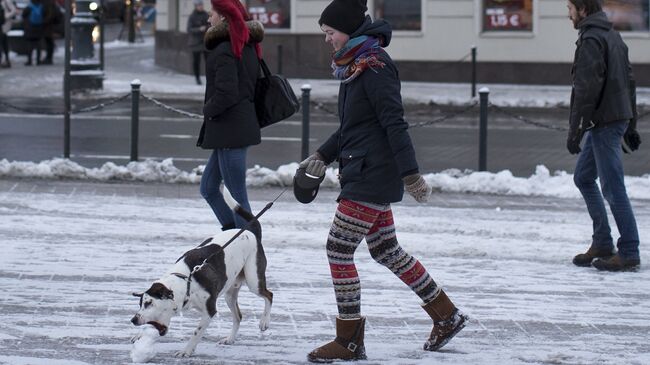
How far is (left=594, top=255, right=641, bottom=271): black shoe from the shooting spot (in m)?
8.91

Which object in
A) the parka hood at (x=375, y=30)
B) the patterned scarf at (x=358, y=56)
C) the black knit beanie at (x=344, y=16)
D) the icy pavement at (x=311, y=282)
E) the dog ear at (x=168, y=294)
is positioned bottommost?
the icy pavement at (x=311, y=282)

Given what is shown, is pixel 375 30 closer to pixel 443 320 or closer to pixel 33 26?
pixel 443 320

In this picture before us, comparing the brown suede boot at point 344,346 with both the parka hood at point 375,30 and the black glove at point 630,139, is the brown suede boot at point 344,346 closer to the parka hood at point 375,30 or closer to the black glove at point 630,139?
the parka hood at point 375,30

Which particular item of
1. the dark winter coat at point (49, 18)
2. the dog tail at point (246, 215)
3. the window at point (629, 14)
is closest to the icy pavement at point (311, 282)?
the dog tail at point (246, 215)

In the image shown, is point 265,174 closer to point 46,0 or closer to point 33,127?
point 33,127

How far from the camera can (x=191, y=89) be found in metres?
26.1

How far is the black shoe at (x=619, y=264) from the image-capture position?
891cm

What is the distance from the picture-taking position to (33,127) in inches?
753

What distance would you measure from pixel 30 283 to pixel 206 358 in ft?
7.11

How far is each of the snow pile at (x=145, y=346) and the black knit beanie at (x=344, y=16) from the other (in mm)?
1696

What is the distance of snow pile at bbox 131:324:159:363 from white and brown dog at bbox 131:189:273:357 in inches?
3.5

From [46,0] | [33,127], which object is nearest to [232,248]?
[33,127]

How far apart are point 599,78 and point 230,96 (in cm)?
244

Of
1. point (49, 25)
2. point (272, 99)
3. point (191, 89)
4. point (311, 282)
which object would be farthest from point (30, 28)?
point (311, 282)
